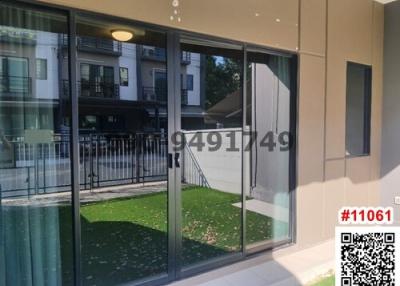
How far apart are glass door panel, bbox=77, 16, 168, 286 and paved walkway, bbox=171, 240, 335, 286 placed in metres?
0.47

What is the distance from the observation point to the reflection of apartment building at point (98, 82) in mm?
2002

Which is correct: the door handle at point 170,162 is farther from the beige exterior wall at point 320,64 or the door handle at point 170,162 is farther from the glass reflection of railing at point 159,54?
the beige exterior wall at point 320,64

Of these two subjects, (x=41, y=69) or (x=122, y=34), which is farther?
(x=122, y=34)

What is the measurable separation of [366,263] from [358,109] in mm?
2242

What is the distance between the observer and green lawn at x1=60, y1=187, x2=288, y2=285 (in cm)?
289

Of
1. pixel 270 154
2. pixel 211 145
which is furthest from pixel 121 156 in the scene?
pixel 270 154

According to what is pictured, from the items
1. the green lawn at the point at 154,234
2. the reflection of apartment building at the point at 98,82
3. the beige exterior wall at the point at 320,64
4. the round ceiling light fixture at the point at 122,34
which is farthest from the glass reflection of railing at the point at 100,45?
the green lawn at the point at 154,234

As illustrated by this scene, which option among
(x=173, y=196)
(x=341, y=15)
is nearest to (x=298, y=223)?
(x=173, y=196)

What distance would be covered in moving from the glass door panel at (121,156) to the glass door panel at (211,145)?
233 millimetres

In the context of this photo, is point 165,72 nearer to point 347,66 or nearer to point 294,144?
point 294,144

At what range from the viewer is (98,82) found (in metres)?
4.21

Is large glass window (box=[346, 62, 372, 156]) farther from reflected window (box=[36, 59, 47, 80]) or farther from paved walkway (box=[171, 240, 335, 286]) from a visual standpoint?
reflected window (box=[36, 59, 47, 80])

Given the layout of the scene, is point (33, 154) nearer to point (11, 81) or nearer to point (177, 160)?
point (11, 81)

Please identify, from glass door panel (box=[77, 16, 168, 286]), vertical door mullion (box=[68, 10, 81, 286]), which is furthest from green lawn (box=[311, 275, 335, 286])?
vertical door mullion (box=[68, 10, 81, 286])
